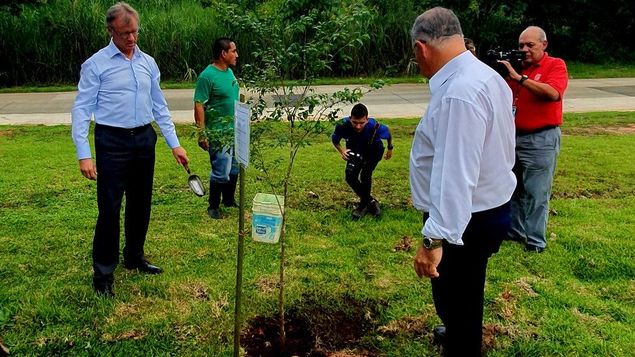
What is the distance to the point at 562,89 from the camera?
4.65m

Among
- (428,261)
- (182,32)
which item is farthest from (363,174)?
(182,32)

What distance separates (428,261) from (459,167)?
17.1 inches

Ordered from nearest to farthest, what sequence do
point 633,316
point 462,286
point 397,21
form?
point 462,286
point 633,316
point 397,21

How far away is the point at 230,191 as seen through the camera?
6.17 meters

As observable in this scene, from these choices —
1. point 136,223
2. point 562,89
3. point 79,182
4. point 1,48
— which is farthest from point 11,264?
point 1,48

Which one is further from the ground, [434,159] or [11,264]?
[434,159]

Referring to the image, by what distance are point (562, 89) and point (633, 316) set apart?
179 cm

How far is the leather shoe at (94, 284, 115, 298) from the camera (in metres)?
4.12

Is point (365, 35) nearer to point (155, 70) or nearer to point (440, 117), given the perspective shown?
point (440, 117)

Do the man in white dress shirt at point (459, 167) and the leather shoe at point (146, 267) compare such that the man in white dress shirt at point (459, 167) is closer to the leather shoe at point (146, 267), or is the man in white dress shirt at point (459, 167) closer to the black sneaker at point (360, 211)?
the leather shoe at point (146, 267)

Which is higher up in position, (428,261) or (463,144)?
(463,144)

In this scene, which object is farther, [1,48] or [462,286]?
[1,48]

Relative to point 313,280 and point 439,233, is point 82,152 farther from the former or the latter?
point 439,233

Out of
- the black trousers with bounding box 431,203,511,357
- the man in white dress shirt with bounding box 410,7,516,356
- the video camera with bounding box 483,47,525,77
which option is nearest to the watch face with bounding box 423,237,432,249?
the man in white dress shirt with bounding box 410,7,516,356
